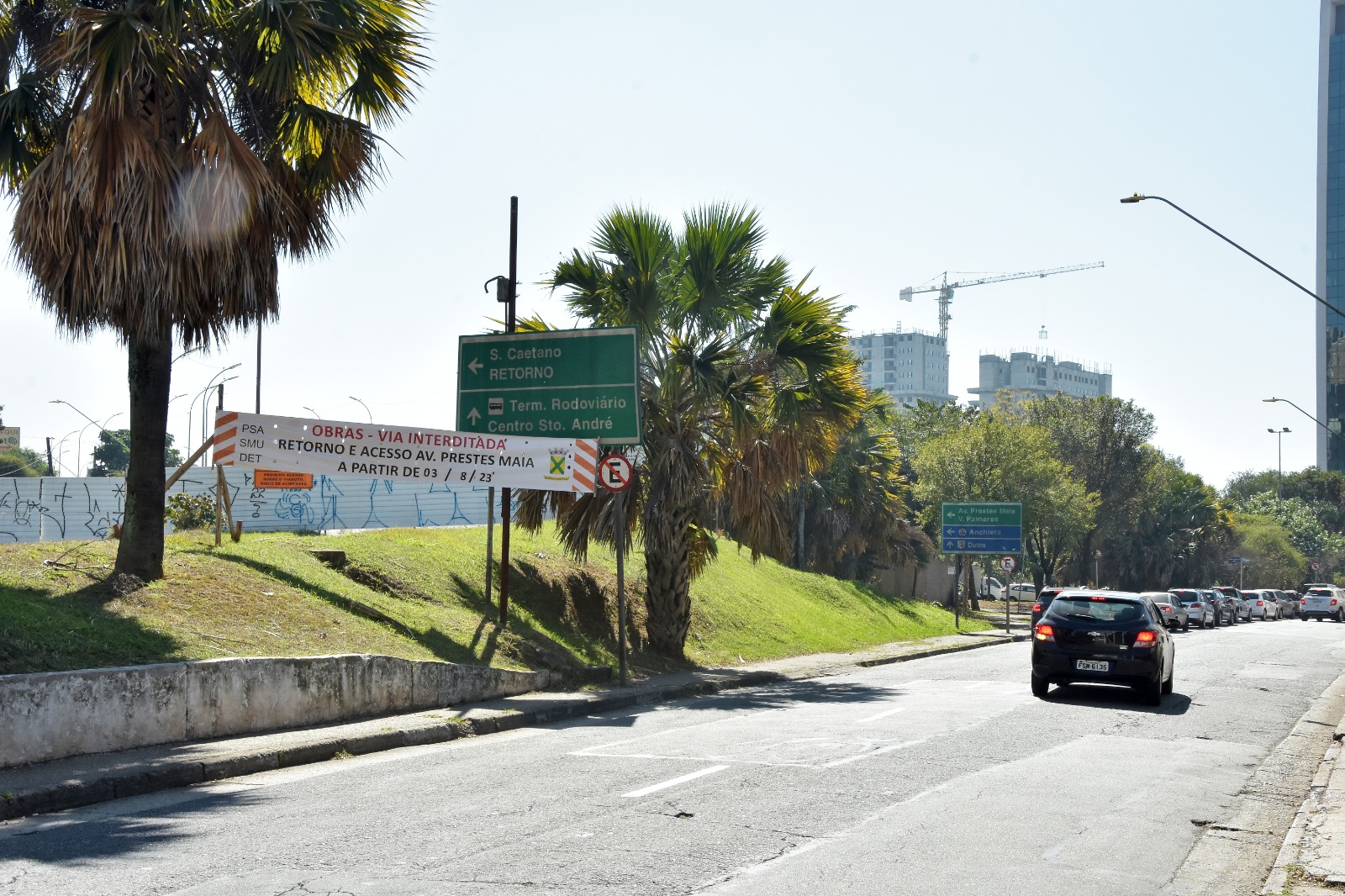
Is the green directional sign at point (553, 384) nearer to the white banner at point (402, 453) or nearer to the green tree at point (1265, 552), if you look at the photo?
the white banner at point (402, 453)

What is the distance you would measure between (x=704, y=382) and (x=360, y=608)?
6.74m

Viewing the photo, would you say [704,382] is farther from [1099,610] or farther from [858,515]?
[858,515]

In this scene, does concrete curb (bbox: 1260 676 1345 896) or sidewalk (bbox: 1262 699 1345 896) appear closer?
sidewalk (bbox: 1262 699 1345 896)

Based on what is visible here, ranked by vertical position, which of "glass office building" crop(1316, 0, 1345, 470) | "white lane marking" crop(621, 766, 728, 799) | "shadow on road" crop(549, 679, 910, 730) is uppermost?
"glass office building" crop(1316, 0, 1345, 470)

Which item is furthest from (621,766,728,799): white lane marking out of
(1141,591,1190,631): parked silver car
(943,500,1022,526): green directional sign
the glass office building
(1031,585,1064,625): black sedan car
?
the glass office building

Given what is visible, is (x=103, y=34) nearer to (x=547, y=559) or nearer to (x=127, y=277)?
(x=127, y=277)

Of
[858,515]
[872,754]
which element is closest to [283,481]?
[872,754]

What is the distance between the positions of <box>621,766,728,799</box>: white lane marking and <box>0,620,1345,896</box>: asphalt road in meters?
0.03

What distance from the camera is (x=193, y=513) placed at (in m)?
23.2

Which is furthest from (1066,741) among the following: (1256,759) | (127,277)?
(127,277)

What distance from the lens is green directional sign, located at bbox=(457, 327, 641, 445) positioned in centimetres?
1883

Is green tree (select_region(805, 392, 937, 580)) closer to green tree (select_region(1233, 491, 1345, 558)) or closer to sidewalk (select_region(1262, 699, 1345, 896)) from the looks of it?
sidewalk (select_region(1262, 699, 1345, 896))

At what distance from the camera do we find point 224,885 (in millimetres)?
6332

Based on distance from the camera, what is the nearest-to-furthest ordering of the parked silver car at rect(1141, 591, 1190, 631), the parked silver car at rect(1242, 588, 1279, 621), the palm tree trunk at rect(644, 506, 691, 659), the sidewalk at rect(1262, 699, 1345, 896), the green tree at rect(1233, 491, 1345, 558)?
the sidewalk at rect(1262, 699, 1345, 896)
the palm tree trunk at rect(644, 506, 691, 659)
the parked silver car at rect(1141, 591, 1190, 631)
the parked silver car at rect(1242, 588, 1279, 621)
the green tree at rect(1233, 491, 1345, 558)
